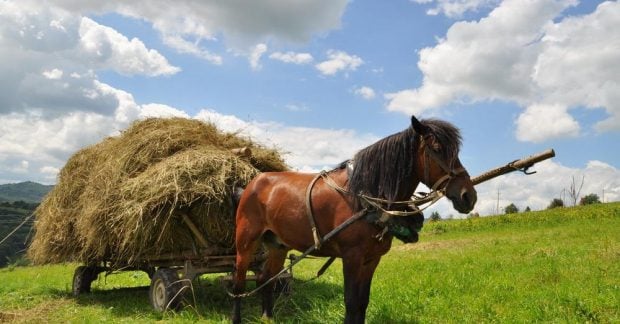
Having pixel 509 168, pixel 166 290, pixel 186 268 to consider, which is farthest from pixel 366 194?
pixel 166 290

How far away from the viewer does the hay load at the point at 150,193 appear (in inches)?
260

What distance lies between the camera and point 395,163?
4684mm

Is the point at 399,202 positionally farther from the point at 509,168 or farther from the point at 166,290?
the point at 166,290

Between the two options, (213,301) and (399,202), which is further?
(213,301)

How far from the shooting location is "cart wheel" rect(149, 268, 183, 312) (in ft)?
22.3

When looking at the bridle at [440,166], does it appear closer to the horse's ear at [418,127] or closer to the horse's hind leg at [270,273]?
the horse's ear at [418,127]

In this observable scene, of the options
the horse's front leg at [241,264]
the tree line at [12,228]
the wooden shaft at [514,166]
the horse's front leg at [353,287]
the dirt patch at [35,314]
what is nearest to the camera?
the wooden shaft at [514,166]

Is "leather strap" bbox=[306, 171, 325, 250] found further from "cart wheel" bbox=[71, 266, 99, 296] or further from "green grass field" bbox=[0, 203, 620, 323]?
"cart wheel" bbox=[71, 266, 99, 296]

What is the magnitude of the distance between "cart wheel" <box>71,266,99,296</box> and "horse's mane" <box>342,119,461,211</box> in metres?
6.42

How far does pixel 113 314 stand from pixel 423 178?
5357 mm

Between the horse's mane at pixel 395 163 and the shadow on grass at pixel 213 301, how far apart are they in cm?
234

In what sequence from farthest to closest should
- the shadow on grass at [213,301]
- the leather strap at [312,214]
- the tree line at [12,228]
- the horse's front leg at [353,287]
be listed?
the tree line at [12,228]
the shadow on grass at [213,301]
the leather strap at [312,214]
the horse's front leg at [353,287]

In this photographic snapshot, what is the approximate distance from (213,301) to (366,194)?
13.9 ft

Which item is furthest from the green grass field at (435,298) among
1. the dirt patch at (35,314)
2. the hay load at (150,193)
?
the hay load at (150,193)
